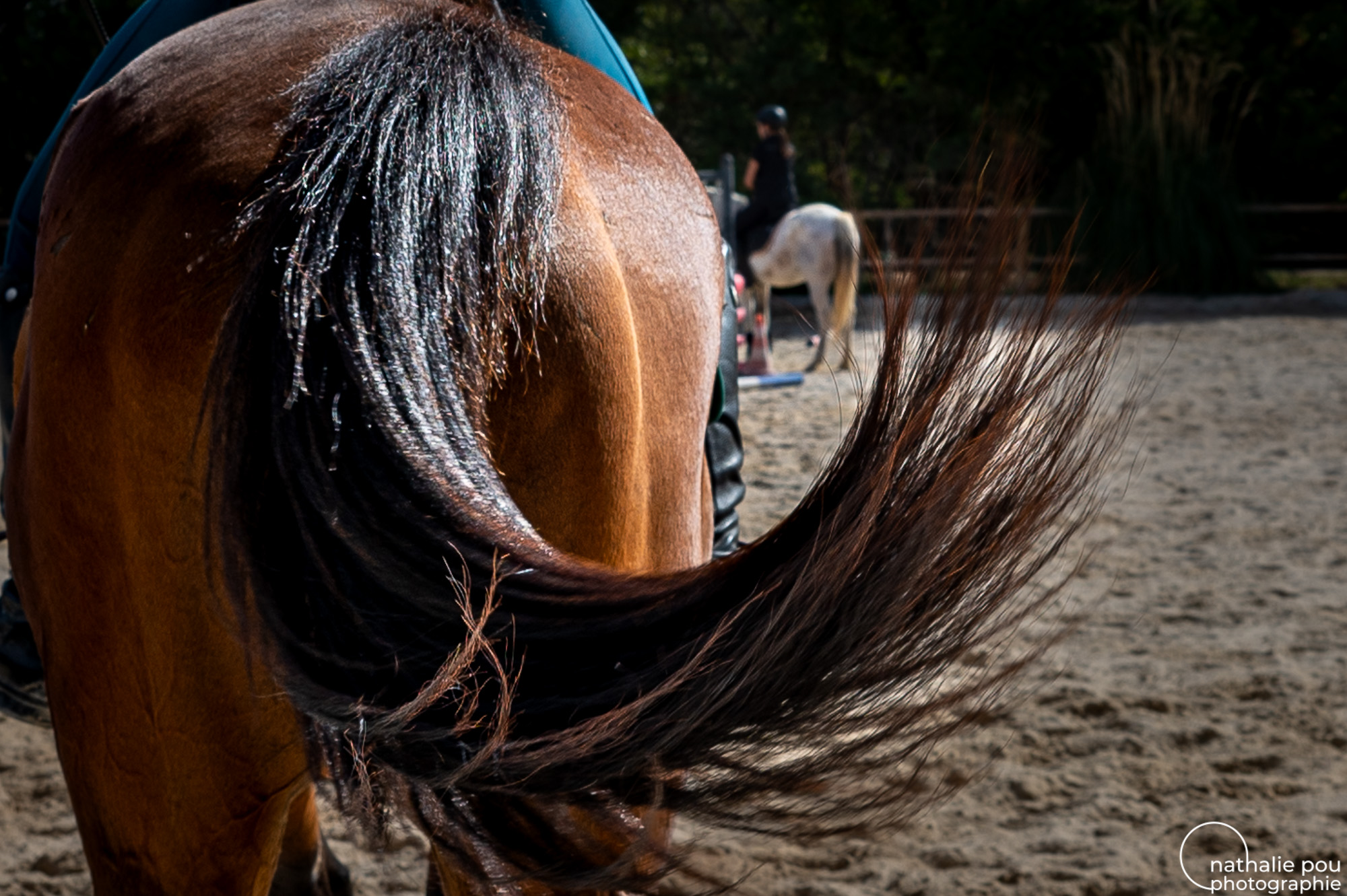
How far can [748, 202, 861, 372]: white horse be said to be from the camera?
9711mm

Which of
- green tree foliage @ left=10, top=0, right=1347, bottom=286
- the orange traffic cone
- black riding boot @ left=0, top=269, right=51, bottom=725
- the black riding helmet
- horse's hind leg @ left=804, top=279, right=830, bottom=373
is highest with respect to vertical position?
green tree foliage @ left=10, top=0, right=1347, bottom=286

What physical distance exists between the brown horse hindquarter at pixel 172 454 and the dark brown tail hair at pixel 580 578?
0.07 m

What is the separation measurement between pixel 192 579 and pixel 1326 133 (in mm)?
16472

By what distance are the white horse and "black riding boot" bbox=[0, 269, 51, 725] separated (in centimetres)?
806

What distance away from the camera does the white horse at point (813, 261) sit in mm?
9711

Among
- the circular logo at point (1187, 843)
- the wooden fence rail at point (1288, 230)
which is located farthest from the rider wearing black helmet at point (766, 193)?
the circular logo at point (1187, 843)

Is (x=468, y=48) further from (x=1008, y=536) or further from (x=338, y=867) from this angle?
(x=338, y=867)

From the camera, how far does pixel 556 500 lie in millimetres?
1062

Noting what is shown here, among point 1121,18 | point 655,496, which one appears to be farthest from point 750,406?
point 1121,18

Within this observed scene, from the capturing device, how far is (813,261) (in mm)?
10008

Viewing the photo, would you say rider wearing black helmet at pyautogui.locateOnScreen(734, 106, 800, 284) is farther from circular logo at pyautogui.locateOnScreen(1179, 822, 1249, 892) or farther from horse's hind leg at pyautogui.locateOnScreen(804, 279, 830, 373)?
circular logo at pyautogui.locateOnScreen(1179, 822, 1249, 892)

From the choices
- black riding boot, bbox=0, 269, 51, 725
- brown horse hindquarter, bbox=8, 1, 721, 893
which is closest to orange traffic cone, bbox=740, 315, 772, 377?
black riding boot, bbox=0, 269, 51, 725

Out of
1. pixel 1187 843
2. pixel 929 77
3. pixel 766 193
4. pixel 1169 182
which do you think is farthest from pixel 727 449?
pixel 929 77

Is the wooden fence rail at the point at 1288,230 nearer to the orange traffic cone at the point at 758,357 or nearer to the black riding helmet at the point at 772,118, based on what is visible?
the black riding helmet at the point at 772,118
